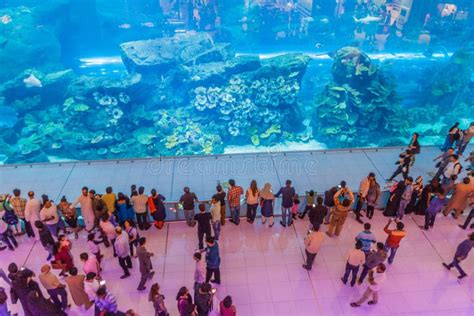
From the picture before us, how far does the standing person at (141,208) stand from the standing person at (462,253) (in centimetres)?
580

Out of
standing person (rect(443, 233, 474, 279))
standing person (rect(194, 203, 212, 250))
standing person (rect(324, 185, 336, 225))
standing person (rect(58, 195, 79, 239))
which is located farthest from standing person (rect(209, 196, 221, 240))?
standing person (rect(443, 233, 474, 279))

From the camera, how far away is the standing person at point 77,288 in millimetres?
4598

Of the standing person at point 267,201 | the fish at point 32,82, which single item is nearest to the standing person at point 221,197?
the standing person at point 267,201

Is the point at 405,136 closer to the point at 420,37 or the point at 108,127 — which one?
the point at 420,37

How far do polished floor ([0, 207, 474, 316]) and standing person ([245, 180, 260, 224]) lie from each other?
1.05 ft

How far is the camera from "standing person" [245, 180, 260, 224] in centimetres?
671

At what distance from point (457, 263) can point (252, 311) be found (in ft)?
12.5

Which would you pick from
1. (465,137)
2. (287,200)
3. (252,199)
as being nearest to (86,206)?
(252,199)

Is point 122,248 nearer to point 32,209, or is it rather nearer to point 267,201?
point 32,209

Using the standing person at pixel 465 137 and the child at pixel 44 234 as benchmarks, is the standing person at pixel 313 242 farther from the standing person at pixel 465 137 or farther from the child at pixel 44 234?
the standing person at pixel 465 137

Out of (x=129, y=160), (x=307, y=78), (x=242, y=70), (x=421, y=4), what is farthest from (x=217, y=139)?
(x=421, y=4)

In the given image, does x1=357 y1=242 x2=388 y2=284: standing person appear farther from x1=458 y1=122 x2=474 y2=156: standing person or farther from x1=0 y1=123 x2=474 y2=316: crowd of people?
x1=458 y1=122 x2=474 y2=156: standing person

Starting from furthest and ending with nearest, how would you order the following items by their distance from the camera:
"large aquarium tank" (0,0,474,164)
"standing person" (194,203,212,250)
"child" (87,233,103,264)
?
"large aquarium tank" (0,0,474,164) < "standing person" (194,203,212,250) < "child" (87,233,103,264)

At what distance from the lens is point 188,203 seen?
661 centimetres
